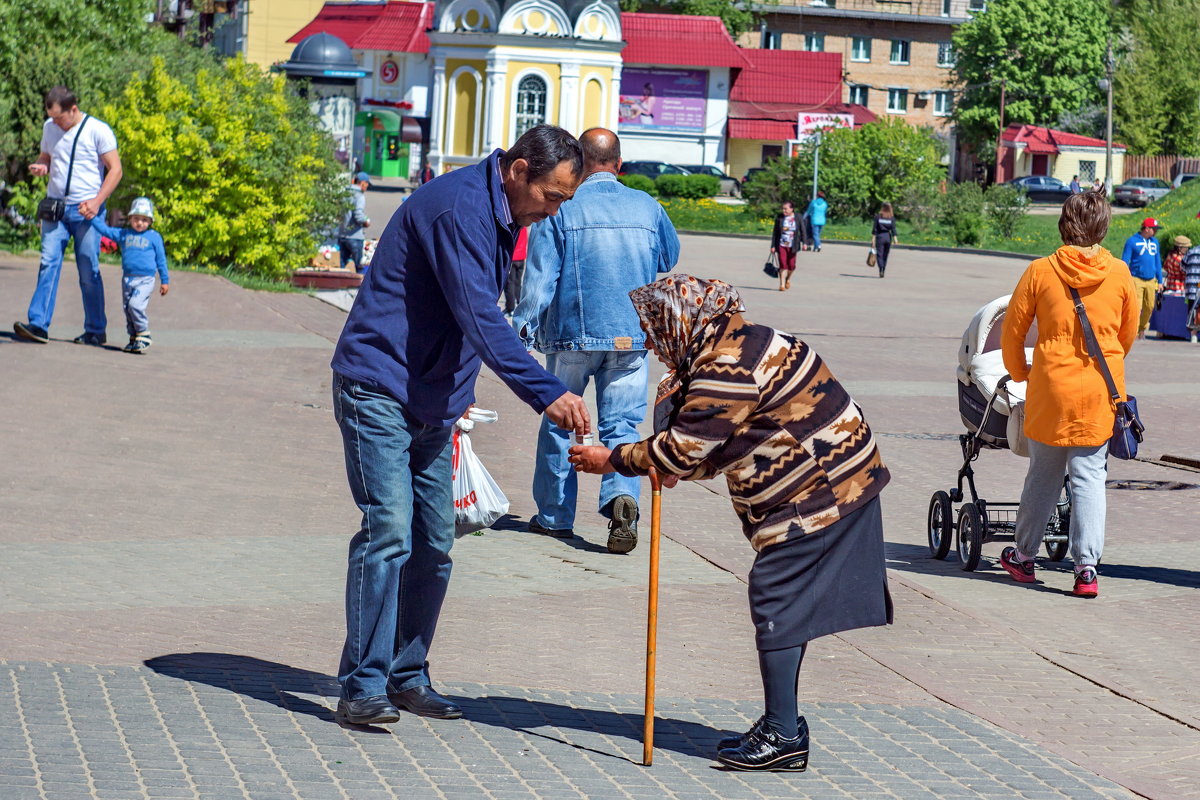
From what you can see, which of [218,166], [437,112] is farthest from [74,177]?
[437,112]

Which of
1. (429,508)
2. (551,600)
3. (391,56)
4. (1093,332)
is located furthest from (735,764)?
(391,56)

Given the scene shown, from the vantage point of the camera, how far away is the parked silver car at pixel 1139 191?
2618 inches

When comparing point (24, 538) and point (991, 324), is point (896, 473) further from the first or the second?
point (24, 538)

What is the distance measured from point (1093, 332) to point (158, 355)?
8558 mm

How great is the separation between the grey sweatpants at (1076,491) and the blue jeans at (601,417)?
175cm

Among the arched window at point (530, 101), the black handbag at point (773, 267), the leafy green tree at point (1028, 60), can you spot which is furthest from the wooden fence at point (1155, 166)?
the black handbag at point (773, 267)

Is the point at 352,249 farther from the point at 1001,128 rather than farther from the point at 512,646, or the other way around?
the point at 1001,128

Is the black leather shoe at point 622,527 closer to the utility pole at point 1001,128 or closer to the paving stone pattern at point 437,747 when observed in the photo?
the paving stone pattern at point 437,747

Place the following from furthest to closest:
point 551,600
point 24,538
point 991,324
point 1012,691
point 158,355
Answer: point 158,355, point 991,324, point 24,538, point 551,600, point 1012,691

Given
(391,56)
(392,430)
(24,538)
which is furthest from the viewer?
Result: (391,56)

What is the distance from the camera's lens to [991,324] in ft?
25.3

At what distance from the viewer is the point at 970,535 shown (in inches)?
300

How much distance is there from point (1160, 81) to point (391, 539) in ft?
246

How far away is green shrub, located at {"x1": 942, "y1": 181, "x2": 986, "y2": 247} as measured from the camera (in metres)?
43.0
